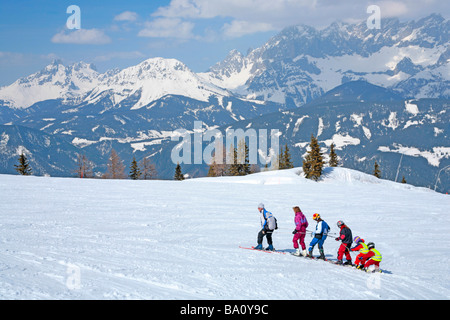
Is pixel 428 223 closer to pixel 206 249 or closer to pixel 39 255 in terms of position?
pixel 206 249

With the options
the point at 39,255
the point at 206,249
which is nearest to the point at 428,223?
the point at 206,249

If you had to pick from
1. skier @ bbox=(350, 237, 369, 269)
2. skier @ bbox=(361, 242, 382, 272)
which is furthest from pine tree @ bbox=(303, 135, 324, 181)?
skier @ bbox=(361, 242, 382, 272)

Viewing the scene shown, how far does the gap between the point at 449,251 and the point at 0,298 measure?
19554mm

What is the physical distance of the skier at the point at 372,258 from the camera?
47.9 ft

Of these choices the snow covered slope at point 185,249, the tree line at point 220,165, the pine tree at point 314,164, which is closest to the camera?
the snow covered slope at point 185,249

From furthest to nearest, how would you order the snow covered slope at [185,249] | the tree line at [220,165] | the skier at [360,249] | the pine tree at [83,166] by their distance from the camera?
1. the pine tree at [83,166]
2. the tree line at [220,165]
3. the skier at [360,249]
4. the snow covered slope at [185,249]

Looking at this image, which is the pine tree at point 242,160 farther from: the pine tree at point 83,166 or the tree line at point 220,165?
the pine tree at point 83,166

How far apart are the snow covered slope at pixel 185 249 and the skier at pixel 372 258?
56 centimetres

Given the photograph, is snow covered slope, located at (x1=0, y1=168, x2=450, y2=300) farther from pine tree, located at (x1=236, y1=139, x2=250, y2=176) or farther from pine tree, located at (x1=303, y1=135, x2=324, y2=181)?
pine tree, located at (x1=236, y1=139, x2=250, y2=176)

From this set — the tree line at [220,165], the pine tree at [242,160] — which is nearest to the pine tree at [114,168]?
the tree line at [220,165]

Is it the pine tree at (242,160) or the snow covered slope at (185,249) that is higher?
the pine tree at (242,160)

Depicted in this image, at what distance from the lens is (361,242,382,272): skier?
14594 mm

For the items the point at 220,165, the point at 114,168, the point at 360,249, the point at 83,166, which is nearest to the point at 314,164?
the point at 220,165

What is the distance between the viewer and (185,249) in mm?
16094
